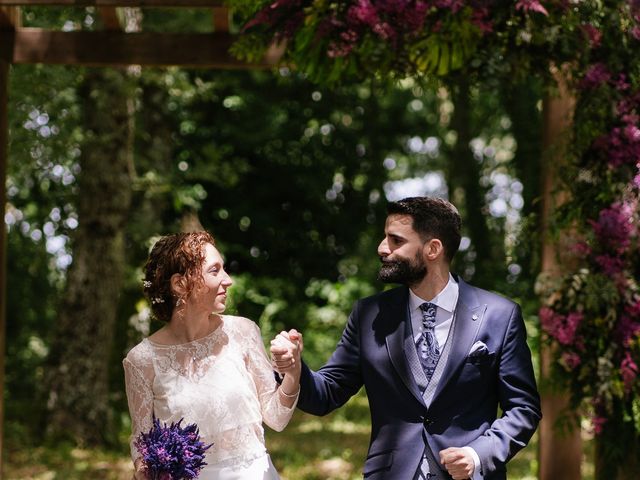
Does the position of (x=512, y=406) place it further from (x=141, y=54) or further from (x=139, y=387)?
(x=141, y=54)

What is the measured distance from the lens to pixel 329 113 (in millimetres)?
15117

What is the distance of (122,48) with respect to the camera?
17.7 ft

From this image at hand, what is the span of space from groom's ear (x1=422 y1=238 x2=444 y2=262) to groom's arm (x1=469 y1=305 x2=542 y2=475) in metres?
0.34

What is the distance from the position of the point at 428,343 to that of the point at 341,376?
382 millimetres

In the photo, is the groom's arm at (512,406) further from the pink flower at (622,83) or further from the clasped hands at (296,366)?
the pink flower at (622,83)

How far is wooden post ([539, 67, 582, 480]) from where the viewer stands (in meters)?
5.12

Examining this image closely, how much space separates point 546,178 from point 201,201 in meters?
9.00

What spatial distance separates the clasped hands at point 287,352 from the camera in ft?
10.2

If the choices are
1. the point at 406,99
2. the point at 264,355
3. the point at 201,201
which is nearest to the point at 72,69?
the point at 201,201

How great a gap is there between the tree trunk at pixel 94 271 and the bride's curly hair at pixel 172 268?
570 cm

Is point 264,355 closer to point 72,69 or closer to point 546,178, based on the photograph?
point 546,178

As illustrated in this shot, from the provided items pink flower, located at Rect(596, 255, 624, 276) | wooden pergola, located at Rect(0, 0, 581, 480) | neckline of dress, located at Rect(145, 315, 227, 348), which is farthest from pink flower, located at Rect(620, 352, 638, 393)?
neckline of dress, located at Rect(145, 315, 227, 348)

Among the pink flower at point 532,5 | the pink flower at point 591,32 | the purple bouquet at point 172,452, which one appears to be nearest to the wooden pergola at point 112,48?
the pink flower at point 532,5

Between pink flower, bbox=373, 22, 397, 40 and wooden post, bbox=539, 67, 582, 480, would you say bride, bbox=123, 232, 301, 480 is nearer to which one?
pink flower, bbox=373, 22, 397, 40
